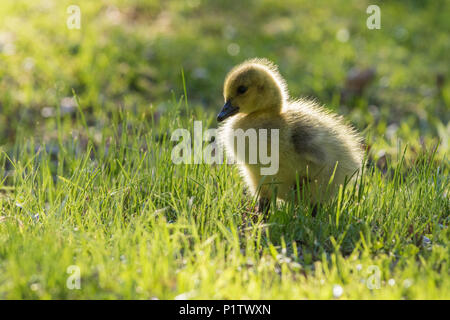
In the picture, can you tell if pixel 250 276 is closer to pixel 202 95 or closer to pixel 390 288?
pixel 390 288

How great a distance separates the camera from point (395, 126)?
7.43 meters

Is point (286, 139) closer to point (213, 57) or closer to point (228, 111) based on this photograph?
point (228, 111)

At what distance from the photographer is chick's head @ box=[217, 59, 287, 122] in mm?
4227

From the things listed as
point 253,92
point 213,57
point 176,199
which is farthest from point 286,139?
point 213,57

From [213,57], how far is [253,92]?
452 cm

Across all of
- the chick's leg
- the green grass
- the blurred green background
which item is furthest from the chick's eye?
the blurred green background

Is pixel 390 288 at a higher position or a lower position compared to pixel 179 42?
lower

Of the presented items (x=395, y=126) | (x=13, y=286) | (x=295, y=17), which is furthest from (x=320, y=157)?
(x=295, y=17)

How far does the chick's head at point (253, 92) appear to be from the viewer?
4227 millimetres

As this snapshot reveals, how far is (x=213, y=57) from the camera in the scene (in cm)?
862

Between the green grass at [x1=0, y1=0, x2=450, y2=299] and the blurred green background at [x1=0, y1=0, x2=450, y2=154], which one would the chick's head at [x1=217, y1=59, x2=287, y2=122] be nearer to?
the green grass at [x1=0, y1=0, x2=450, y2=299]

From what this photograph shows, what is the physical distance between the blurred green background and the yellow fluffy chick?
2261 millimetres

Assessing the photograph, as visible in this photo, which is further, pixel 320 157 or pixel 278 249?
pixel 320 157

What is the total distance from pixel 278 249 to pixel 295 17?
23.1 feet
